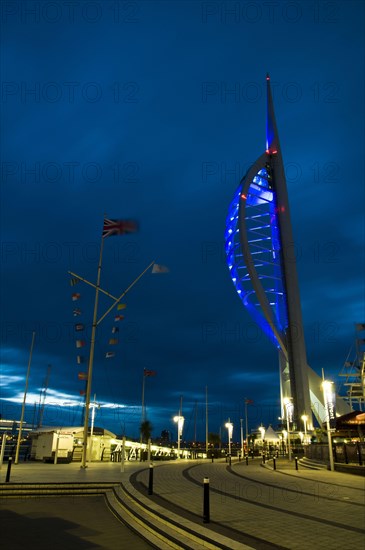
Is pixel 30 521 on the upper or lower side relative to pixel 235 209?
lower

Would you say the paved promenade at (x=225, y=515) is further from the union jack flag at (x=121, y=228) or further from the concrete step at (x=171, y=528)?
the union jack flag at (x=121, y=228)

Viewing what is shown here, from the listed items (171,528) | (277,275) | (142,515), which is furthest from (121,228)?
(277,275)

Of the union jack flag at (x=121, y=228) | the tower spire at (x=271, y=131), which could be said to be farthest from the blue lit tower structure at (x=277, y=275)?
the union jack flag at (x=121, y=228)

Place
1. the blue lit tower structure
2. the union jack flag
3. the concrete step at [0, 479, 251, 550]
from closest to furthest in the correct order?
1. the concrete step at [0, 479, 251, 550]
2. the union jack flag
3. the blue lit tower structure

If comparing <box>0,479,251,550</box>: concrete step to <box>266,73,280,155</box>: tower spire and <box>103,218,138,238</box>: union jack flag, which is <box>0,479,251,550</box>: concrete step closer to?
<box>103,218,138,238</box>: union jack flag

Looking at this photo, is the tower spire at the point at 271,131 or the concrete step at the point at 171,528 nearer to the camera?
the concrete step at the point at 171,528

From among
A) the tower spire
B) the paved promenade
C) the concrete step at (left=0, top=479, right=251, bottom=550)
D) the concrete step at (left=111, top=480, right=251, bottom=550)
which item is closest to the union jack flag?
the paved promenade

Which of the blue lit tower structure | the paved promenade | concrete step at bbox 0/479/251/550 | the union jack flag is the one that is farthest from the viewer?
the blue lit tower structure

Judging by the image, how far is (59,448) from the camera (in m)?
26.9

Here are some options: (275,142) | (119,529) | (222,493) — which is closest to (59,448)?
(222,493)

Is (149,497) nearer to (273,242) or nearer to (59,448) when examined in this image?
(59,448)

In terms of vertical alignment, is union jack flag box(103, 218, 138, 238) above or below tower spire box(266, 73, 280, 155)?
below

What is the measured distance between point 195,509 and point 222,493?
4093 mm

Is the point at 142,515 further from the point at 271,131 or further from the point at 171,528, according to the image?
the point at 271,131
